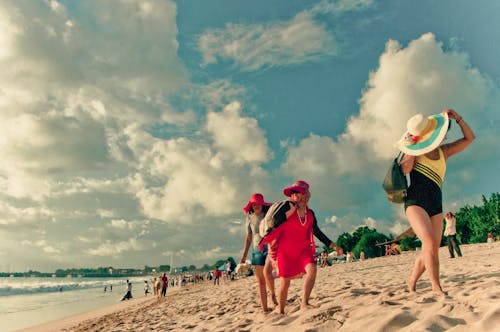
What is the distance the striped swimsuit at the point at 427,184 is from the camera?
4035 millimetres

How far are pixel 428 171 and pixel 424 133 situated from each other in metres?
0.42

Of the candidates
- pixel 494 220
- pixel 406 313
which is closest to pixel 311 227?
pixel 406 313

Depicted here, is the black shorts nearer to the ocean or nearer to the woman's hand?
the woman's hand

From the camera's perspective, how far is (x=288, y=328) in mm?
3705

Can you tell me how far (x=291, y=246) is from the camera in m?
4.42

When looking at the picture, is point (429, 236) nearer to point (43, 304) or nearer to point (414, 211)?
point (414, 211)

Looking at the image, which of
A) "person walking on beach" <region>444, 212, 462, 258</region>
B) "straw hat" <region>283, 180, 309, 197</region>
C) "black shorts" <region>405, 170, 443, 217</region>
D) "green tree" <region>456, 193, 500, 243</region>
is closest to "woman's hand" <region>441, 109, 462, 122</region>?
"black shorts" <region>405, 170, 443, 217</region>

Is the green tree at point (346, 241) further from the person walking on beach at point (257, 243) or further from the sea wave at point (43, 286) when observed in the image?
the person walking on beach at point (257, 243)

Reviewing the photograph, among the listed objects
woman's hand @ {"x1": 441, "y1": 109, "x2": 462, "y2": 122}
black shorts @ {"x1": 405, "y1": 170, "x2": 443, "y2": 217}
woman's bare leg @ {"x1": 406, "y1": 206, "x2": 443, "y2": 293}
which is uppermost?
woman's hand @ {"x1": 441, "y1": 109, "x2": 462, "y2": 122}

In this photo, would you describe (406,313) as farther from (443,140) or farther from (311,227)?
(443,140)

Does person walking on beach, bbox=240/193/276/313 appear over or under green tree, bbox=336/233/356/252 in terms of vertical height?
under

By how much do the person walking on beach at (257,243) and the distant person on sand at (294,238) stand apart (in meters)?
0.86

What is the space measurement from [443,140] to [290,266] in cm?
218

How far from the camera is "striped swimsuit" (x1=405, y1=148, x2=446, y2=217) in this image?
404cm
